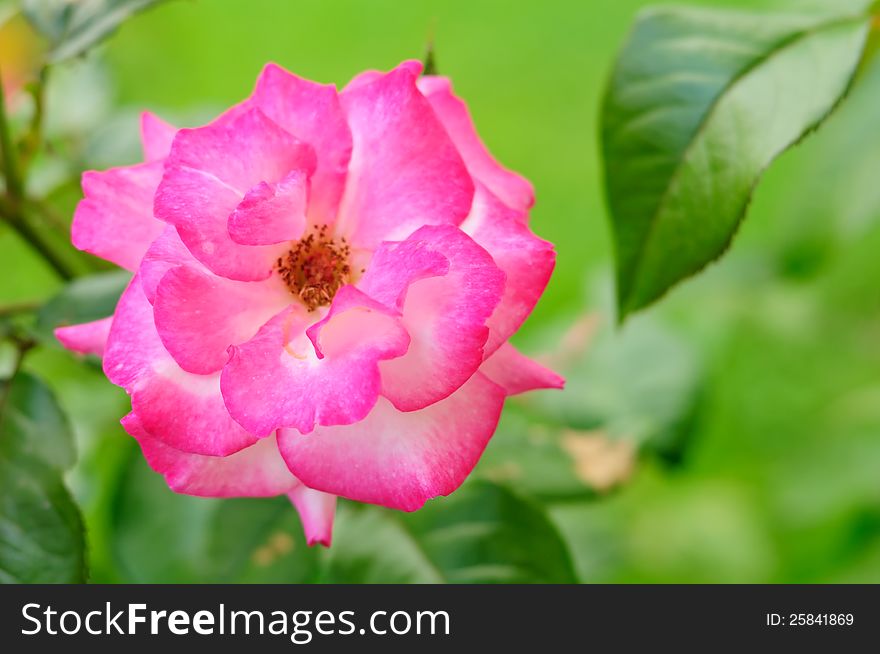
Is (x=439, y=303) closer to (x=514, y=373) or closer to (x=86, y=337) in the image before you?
(x=514, y=373)

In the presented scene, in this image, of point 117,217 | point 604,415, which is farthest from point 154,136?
point 604,415

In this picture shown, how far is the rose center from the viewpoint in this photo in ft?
1.54

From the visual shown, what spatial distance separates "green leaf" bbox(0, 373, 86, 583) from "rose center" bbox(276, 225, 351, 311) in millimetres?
163

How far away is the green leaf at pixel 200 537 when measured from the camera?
0.61 m

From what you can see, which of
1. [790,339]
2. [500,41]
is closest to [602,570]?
[790,339]

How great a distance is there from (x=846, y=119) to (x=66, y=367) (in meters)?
0.89

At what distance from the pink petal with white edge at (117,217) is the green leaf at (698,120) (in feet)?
0.80

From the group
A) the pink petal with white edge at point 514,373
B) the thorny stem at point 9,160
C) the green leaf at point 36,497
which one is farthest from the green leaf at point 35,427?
the pink petal with white edge at point 514,373

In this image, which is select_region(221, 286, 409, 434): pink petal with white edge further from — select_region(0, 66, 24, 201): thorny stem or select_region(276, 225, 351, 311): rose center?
select_region(0, 66, 24, 201): thorny stem

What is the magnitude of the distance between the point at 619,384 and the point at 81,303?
0.53 m

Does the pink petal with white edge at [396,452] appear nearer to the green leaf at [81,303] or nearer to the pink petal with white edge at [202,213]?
the pink petal with white edge at [202,213]

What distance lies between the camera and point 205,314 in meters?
0.42

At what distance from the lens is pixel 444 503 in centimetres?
59

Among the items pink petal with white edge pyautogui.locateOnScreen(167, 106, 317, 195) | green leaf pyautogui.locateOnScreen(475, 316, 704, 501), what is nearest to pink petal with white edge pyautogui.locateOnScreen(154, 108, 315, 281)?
pink petal with white edge pyautogui.locateOnScreen(167, 106, 317, 195)
